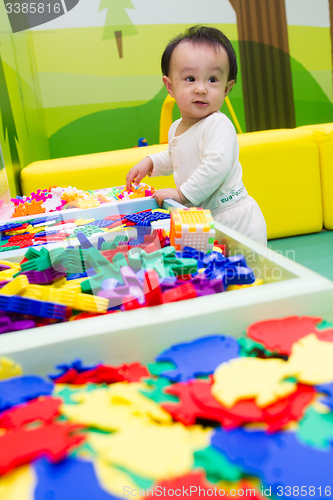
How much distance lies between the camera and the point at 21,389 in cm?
31

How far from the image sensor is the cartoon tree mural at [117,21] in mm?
2572

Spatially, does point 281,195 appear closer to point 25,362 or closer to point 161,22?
point 161,22

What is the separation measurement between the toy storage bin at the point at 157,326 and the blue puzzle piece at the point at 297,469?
5.2 inches

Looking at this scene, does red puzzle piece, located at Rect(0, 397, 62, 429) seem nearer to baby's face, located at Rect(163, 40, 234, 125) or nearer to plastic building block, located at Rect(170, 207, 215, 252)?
plastic building block, located at Rect(170, 207, 215, 252)

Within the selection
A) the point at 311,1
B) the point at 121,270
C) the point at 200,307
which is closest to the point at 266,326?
the point at 200,307

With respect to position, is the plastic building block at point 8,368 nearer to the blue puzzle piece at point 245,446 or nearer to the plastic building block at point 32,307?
the plastic building block at point 32,307

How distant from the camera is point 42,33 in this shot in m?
2.51

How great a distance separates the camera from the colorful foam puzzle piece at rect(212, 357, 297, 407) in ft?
0.92

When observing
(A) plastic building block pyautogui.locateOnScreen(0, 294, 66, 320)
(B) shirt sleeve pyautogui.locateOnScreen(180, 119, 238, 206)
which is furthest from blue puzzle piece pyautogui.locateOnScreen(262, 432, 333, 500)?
(B) shirt sleeve pyautogui.locateOnScreen(180, 119, 238, 206)

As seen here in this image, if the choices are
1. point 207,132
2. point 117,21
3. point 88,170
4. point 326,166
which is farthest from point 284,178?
point 117,21

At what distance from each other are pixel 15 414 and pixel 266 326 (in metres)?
0.22

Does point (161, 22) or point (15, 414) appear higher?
point (161, 22)

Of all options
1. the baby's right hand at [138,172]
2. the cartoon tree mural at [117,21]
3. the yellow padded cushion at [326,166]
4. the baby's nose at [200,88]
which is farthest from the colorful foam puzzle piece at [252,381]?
the cartoon tree mural at [117,21]

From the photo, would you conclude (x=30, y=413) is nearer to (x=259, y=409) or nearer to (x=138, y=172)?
(x=259, y=409)
